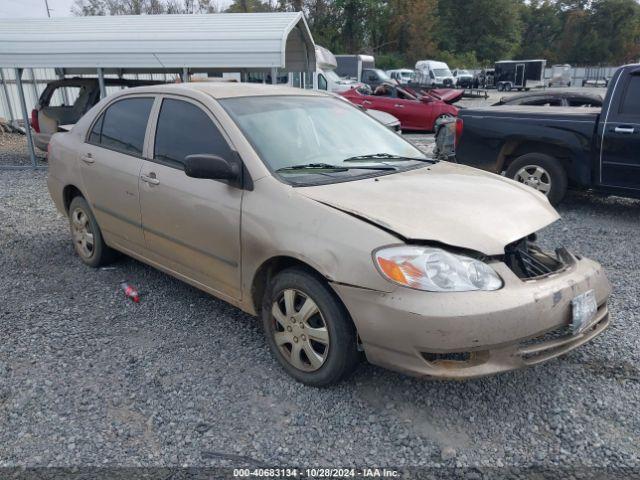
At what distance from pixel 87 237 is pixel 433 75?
38166 mm

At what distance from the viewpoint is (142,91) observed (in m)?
4.27

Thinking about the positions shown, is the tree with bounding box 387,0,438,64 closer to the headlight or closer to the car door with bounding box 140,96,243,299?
the car door with bounding box 140,96,243,299

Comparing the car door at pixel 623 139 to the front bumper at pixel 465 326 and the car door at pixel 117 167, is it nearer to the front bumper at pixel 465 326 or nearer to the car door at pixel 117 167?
the front bumper at pixel 465 326

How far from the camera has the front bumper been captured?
2469 mm

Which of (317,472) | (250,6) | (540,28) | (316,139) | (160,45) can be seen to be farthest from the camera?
(540,28)

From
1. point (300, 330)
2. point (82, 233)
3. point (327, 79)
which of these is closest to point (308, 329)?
point (300, 330)

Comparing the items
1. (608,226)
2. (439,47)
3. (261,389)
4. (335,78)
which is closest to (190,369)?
(261,389)

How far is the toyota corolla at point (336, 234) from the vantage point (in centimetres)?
255

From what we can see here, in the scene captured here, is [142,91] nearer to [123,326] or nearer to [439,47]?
[123,326]

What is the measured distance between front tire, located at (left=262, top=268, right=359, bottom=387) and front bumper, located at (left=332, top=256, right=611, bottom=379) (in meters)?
0.12

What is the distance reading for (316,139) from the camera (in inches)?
143

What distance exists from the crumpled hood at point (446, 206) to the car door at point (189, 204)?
653 millimetres

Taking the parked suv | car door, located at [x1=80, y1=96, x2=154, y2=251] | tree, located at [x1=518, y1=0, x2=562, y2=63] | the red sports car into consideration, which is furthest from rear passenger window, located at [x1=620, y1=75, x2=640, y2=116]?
tree, located at [x1=518, y1=0, x2=562, y2=63]

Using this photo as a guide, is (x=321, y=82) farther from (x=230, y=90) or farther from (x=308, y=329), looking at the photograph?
(x=308, y=329)
